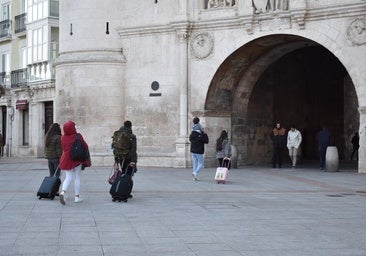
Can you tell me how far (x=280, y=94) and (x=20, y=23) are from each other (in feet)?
52.7

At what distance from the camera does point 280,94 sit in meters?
26.2

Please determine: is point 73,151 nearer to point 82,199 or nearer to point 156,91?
point 82,199

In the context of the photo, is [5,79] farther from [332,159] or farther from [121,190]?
[121,190]

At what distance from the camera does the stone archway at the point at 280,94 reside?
2225 cm

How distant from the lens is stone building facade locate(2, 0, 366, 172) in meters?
21.3

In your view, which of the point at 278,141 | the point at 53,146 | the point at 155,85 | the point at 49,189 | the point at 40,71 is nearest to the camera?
the point at 49,189

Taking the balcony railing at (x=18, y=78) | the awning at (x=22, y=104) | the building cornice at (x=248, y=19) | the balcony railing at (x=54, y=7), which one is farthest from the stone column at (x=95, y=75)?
the awning at (x=22, y=104)

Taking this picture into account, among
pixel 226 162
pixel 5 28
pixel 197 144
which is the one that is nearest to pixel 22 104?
pixel 5 28

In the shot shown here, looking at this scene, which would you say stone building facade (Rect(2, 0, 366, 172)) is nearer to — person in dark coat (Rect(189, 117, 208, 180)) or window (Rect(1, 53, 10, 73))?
person in dark coat (Rect(189, 117, 208, 180))

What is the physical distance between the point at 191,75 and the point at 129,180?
35.1 ft

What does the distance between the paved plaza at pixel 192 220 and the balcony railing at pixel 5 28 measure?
21.2m

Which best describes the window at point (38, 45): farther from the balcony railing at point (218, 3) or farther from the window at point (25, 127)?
the balcony railing at point (218, 3)

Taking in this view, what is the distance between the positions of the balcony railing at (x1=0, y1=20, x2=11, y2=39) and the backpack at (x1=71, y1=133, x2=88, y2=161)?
83.9 ft

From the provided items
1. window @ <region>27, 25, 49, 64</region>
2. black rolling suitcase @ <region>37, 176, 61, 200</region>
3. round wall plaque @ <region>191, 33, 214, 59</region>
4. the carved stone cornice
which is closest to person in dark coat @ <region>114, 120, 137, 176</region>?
black rolling suitcase @ <region>37, 176, 61, 200</region>
